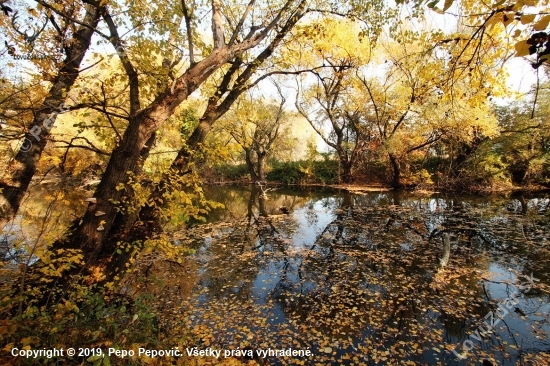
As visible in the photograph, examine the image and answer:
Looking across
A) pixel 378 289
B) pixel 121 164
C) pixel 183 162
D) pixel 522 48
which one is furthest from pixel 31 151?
pixel 378 289

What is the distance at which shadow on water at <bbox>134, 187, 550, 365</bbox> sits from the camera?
4157mm

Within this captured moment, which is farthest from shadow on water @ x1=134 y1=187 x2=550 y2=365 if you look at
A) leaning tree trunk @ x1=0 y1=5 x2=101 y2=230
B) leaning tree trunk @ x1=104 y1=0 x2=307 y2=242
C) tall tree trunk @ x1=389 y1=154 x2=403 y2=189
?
tall tree trunk @ x1=389 y1=154 x2=403 y2=189

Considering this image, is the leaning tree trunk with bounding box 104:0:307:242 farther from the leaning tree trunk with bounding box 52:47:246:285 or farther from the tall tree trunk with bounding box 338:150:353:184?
the tall tree trunk with bounding box 338:150:353:184

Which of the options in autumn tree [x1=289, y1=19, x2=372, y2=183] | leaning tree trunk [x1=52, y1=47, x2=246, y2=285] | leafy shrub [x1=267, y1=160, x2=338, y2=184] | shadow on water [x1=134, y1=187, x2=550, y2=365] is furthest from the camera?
leafy shrub [x1=267, y1=160, x2=338, y2=184]

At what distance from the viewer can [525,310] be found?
5.04 m

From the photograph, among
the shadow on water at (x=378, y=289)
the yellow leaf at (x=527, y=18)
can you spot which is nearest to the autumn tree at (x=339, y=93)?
the shadow on water at (x=378, y=289)

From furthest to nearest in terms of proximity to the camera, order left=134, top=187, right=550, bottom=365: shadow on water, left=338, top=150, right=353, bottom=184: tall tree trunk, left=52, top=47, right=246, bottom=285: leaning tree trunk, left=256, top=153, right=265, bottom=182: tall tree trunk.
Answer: left=256, top=153, right=265, bottom=182: tall tree trunk, left=338, top=150, right=353, bottom=184: tall tree trunk, left=134, top=187, right=550, bottom=365: shadow on water, left=52, top=47, right=246, bottom=285: leaning tree trunk

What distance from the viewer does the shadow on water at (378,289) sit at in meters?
4.16

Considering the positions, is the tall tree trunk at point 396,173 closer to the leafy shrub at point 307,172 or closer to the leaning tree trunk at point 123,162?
the leafy shrub at point 307,172

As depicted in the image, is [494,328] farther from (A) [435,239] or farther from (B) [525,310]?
(A) [435,239]

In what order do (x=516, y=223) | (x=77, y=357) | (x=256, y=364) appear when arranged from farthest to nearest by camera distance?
(x=516, y=223) < (x=256, y=364) < (x=77, y=357)

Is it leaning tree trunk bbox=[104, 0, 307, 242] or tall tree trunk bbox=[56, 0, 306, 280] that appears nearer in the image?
tall tree trunk bbox=[56, 0, 306, 280]

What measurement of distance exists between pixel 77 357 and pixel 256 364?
2.21 metres

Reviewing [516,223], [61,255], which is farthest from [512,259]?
[61,255]
